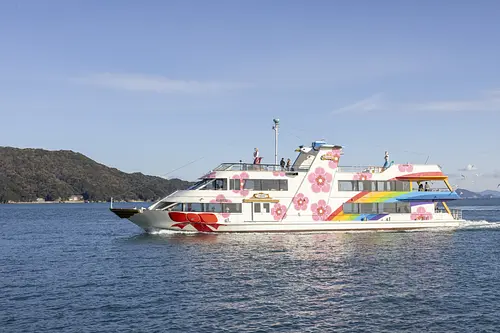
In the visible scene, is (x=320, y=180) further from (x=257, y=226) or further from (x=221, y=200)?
(x=221, y=200)

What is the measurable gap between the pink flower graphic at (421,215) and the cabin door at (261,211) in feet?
48.1

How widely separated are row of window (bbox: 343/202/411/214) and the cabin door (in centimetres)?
743

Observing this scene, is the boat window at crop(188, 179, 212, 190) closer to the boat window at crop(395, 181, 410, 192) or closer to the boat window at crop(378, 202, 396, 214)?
the boat window at crop(378, 202, 396, 214)

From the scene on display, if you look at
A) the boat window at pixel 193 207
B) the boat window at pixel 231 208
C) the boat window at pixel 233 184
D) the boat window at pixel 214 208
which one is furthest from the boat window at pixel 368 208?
the boat window at pixel 193 207

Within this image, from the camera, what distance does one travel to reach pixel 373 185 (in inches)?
1879

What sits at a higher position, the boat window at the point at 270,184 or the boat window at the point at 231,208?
the boat window at the point at 270,184

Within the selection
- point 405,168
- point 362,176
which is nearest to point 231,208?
point 362,176

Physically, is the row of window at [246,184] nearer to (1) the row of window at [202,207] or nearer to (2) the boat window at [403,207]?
(1) the row of window at [202,207]

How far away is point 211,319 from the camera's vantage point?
1962 centimetres

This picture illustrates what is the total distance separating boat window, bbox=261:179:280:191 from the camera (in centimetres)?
4509

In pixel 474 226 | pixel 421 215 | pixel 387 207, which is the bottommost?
pixel 474 226

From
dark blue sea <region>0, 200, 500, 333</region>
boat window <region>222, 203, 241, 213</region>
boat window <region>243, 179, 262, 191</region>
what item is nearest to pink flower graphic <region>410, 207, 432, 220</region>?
dark blue sea <region>0, 200, 500, 333</region>

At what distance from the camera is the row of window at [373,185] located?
155 ft

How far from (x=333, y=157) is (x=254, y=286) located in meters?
23.7
